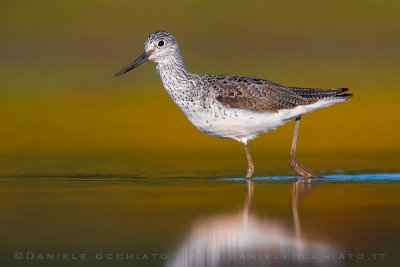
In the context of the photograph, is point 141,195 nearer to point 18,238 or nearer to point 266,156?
point 18,238

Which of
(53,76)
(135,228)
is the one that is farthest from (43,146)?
(53,76)

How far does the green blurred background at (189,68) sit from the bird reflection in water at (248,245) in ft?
11.5

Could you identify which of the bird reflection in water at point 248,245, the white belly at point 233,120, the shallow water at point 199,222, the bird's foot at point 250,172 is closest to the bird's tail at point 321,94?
the white belly at point 233,120

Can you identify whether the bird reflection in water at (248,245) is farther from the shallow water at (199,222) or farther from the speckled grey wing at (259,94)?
the speckled grey wing at (259,94)

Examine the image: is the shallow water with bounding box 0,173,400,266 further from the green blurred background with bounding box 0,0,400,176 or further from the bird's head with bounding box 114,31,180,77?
the bird's head with bounding box 114,31,180,77

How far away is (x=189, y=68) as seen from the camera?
25.4 meters

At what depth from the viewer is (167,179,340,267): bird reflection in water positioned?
24.9ft

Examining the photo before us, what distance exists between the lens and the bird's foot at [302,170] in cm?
1196

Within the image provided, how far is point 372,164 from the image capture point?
12.8 metres

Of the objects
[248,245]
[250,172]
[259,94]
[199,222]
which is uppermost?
[259,94]

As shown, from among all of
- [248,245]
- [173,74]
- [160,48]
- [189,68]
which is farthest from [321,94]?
[189,68]

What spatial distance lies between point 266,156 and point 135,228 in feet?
19.2

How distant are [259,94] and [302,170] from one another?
3.97 feet

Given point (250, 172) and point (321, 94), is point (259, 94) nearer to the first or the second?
point (321, 94)
